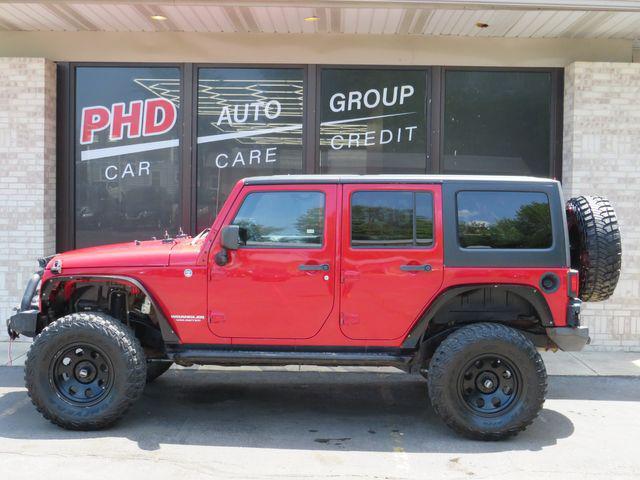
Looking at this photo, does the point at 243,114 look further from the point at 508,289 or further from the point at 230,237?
the point at 508,289

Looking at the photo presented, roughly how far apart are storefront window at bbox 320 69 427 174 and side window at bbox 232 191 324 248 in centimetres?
366

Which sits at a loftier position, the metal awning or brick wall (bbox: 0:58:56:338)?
the metal awning

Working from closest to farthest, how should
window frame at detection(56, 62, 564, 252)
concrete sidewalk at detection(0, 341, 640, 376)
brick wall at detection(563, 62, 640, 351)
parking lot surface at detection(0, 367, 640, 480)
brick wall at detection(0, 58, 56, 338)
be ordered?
parking lot surface at detection(0, 367, 640, 480), concrete sidewalk at detection(0, 341, 640, 376), brick wall at detection(563, 62, 640, 351), brick wall at detection(0, 58, 56, 338), window frame at detection(56, 62, 564, 252)

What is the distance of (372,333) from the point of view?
553cm

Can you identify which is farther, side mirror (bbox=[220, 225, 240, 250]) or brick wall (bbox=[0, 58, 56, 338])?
brick wall (bbox=[0, 58, 56, 338])

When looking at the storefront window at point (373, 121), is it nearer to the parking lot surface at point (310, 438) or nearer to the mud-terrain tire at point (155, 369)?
the parking lot surface at point (310, 438)

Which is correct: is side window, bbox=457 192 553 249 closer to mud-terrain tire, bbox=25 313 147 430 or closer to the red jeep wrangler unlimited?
the red jeep wrangler unlimited

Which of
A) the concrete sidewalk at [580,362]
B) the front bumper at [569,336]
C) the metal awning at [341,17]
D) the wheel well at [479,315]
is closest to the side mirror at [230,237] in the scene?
the wheel well at [479,315]

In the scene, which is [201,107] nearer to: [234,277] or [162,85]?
[162,85]

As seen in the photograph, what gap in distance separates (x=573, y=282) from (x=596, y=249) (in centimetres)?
32

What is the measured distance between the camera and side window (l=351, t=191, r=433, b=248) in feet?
18.2

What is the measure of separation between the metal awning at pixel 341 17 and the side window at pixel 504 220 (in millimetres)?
2793

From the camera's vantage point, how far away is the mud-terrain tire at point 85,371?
541 centimetres

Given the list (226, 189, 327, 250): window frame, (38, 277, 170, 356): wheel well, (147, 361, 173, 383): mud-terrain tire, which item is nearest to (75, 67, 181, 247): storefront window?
(147, 361, 173, 383): mud-terrain tire
